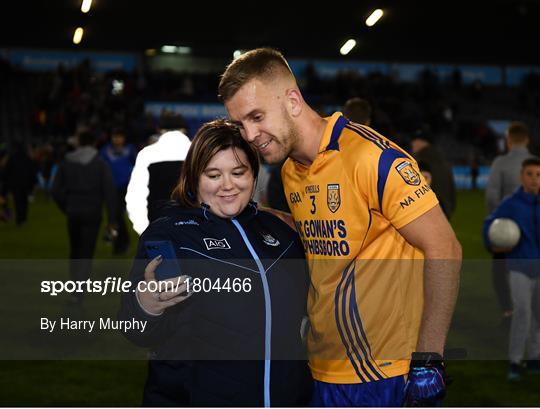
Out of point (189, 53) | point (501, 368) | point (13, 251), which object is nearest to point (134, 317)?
point (501, 368)

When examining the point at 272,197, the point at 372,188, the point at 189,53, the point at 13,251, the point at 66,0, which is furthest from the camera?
the point at 189,53

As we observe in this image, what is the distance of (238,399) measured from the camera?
92.5 inches

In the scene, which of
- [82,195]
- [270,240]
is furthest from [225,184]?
[82,195]

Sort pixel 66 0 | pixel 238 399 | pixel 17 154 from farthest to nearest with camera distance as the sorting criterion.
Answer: pixel 17 154 → pixel 66 0 → pixel 238 399

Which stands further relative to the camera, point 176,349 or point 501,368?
point 501,368

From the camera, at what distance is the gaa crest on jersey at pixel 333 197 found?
8.75 feet

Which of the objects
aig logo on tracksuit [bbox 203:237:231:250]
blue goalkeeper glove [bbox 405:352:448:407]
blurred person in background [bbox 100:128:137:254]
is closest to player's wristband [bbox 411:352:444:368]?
blue goalkeeper glove [bbox 405:352:448:407]

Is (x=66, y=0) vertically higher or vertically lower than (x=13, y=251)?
higher

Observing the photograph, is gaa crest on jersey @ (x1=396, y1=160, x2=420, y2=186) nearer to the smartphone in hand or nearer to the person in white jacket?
the smartphone in hand

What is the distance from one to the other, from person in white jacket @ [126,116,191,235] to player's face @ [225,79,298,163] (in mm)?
2176

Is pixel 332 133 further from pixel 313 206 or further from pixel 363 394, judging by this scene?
pixel 363 394

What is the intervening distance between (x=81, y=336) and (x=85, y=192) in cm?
234

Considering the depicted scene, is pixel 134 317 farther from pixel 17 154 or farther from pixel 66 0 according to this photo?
pixel 17 154

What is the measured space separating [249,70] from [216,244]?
0.66 metres
